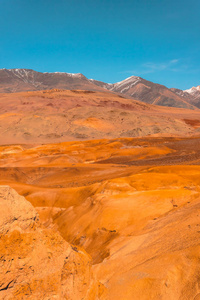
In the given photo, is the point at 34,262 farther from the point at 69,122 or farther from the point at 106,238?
the point at 69,122

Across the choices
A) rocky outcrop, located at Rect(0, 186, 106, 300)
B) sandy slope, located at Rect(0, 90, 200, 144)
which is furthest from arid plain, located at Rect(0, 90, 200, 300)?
sandy slope, located at Rect(0, 90, 200, 144)

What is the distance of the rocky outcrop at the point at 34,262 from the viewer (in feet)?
17.0

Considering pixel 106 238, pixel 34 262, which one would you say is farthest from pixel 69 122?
pixel 34 262

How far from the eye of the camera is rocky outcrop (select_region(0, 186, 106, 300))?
5.18m

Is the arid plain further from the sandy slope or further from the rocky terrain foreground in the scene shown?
the sandy slope

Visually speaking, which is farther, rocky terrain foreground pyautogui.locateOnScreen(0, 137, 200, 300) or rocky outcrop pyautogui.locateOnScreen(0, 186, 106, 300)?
rocky terrain foreground pyautogui.locateOnScreen(0, 137, 200, 300)

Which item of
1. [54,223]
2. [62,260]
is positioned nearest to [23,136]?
[54,223]

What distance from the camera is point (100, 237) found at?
1159 centimetres

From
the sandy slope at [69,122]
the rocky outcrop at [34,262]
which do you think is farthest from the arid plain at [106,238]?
the sandy slope at [69,122]

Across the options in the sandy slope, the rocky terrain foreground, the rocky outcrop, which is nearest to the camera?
the rocky outcrop

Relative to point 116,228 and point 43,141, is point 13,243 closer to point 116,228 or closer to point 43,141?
point 116,228

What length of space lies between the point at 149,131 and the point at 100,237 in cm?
6732

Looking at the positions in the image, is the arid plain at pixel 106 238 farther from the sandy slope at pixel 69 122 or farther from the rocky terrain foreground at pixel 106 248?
the sandy slope at pixel 69 122

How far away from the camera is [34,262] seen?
549cm
